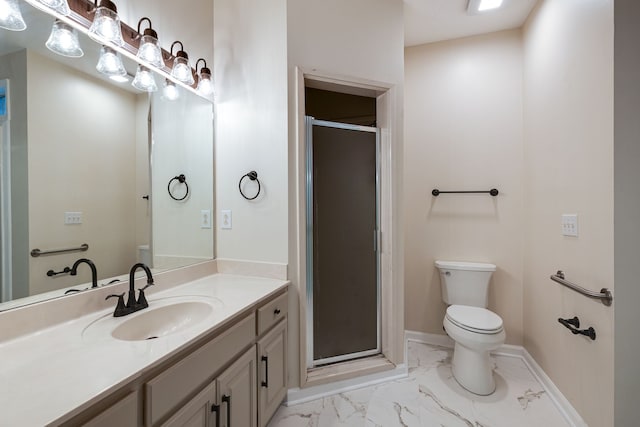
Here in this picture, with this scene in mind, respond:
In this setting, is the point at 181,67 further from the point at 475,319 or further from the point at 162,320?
the point at 475,319

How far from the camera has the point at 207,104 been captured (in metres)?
1.75

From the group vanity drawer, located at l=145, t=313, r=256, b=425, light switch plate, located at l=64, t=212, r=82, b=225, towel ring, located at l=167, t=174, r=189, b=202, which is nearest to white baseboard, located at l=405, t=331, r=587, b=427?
vanity drawer, located at l=145, t=313, r=256, b=425

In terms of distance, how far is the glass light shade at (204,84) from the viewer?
164cm

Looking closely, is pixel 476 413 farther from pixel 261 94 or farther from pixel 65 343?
pixel 261 94

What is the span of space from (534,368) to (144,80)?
10.4 feet

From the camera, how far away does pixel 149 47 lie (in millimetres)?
1285

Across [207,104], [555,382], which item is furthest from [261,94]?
[555,382]

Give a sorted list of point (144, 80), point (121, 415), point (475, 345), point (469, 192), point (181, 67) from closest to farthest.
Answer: point (121, 415)
point (144, 80)
point (181, 67)
point (475, 345)
point (469, 192)

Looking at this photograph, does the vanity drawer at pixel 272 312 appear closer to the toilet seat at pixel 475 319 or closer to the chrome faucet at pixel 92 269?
the chrome faucet at pixel 92 269

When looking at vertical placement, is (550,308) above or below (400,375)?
above

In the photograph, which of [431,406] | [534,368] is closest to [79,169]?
[431,406]

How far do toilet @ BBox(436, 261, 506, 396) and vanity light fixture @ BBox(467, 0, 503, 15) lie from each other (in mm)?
1976

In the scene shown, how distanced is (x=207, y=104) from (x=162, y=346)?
150 cm

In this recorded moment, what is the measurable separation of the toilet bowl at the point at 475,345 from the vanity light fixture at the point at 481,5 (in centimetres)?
226
